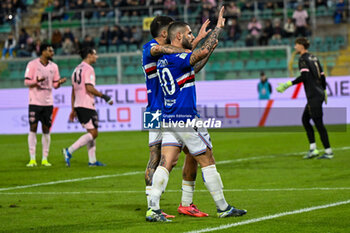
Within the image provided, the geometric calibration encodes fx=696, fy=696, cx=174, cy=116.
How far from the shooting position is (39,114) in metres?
14.4

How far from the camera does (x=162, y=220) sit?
24.2ft

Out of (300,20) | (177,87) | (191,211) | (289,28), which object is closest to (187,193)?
(191,211)

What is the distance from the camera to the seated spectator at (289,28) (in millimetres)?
28484

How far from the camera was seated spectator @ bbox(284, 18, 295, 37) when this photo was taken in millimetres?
28484

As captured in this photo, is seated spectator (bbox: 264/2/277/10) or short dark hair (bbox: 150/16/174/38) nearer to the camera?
short dark hair (bbox: 150/16/174/38)

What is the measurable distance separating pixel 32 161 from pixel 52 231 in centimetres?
763

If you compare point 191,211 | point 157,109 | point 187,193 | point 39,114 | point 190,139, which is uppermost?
point 157,109

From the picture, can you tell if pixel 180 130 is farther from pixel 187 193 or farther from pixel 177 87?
pixel 187 193

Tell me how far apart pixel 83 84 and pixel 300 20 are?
54.6ft

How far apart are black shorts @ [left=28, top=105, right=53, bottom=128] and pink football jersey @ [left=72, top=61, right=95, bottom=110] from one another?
760 mm

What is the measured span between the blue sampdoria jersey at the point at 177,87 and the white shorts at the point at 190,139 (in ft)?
0.46

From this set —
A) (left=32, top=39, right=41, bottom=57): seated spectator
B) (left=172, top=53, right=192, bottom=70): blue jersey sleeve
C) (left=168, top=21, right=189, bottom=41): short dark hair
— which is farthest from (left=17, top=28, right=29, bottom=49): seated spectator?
(left=172, top=53, right=192, bottom=70): blue jersey sleeve

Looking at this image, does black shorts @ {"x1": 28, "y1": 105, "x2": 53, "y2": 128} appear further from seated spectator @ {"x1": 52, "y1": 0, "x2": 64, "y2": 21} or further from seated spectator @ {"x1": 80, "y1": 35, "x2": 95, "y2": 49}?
seated spectator @ {"x1": 52, "y1": 0, "x2": 64, "y2": 21}

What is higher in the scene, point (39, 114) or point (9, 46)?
point (9, 46)
